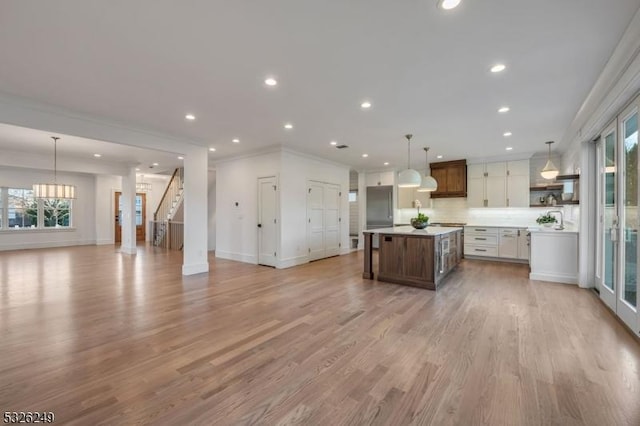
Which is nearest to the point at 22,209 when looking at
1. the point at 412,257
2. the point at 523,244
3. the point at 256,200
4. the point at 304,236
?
the point at 256,200

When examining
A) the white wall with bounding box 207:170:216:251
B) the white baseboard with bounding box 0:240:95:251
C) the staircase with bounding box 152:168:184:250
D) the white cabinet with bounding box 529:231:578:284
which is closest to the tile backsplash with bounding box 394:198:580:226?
the white cabinet with bounding box 529:231:578:284

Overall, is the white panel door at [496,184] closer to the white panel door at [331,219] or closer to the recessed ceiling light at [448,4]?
the white panel door at [331,219]

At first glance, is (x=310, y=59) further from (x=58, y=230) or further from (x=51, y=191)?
(x=58, y=230)

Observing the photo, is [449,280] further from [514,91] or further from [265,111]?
[265,111]

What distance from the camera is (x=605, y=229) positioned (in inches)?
154

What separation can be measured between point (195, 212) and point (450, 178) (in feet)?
21.6

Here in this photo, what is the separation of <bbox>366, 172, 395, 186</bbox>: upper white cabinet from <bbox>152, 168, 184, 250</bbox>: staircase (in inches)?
244

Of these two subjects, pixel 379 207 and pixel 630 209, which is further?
pixel 379 207

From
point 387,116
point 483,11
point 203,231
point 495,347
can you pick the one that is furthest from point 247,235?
point 483,11

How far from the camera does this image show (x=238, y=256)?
6957mm

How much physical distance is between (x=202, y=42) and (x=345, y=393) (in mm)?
3002

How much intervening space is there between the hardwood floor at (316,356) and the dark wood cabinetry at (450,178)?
11.7 feet

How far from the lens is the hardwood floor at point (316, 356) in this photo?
1.75m

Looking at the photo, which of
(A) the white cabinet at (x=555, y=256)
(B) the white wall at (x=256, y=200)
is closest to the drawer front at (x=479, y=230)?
(A) the white cabinet at (x=555, y=256)
